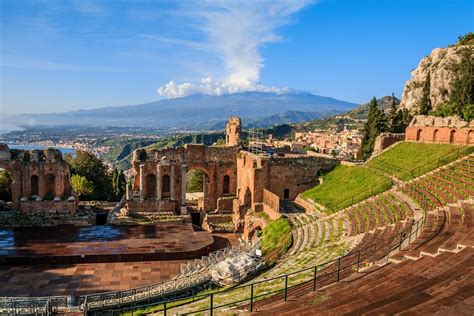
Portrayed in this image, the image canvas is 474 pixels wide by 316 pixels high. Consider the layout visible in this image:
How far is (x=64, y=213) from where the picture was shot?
33.5m

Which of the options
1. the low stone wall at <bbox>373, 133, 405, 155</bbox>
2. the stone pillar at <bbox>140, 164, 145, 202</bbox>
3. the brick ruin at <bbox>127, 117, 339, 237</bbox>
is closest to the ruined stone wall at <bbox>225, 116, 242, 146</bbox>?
the brick ruin at <bbox>127, 117, 339, 237</bbox>

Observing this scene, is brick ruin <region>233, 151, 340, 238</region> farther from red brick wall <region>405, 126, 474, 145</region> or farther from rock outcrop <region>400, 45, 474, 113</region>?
rock outcrop <region>400, 45, 474, 113</region>

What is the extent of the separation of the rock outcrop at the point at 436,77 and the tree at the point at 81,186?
1939 inches

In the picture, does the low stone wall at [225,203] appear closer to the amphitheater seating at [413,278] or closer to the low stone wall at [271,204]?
the low stone wall at [271,204]

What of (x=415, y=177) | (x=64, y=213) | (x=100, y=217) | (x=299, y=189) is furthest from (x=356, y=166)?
(x=64, y=213)

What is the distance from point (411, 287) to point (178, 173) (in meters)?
30.3

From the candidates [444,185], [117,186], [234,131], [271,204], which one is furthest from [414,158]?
[117,186]

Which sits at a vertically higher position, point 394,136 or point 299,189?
point 394,136

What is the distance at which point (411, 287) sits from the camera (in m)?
10.0

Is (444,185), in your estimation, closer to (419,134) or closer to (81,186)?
(419,134)

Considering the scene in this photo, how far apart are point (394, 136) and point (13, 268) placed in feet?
109

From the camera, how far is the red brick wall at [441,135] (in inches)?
1106

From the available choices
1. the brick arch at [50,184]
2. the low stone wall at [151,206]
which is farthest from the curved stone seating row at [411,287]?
the brick arch at [50,184]

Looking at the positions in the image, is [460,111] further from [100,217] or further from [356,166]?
[100,217]
